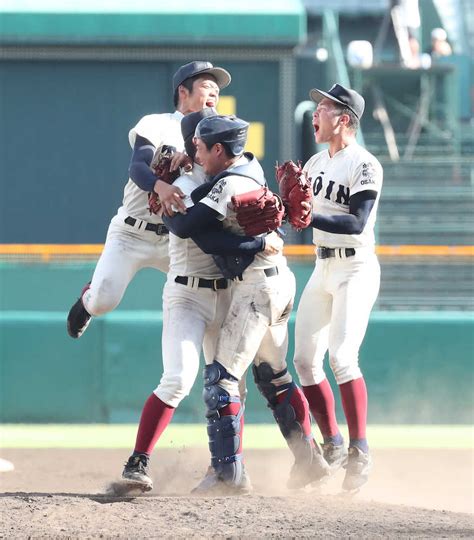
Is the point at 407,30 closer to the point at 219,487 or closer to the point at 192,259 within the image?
the point at 192,259

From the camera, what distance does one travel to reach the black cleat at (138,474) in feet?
18.1

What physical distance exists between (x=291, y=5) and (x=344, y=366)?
27.9ft

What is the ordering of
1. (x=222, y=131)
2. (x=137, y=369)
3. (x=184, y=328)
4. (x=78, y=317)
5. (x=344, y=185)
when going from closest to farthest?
1. (x=222, y=131)
2. (x=184, y=328)
3. (x=344, y=185)
4. (x=78, y=317)
5. (x=137, y=369)

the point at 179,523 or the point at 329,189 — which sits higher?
the point at 329,189

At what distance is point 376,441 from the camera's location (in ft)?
26.9

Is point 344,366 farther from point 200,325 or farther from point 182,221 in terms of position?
point 182,221

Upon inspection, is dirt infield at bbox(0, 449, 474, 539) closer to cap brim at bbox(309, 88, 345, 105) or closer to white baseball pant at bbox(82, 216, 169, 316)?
white baseball pant at bbox(82, 216, 169, 316)

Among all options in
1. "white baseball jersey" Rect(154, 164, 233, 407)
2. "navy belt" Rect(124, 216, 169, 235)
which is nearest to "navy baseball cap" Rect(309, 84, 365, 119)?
"white baseball jersey" Rect(154, 164, 233, 407)

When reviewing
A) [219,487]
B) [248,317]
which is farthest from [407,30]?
[219,487]

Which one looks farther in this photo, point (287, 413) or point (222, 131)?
point (287, 413)

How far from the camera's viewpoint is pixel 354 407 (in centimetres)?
608

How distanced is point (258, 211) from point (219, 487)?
138cm

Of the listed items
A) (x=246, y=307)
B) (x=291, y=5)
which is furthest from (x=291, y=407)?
(x=291, y=5)

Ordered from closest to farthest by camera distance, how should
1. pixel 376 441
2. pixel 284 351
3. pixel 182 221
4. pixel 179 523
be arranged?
pixel 179 523
pixel 182 221
pixel 284 351
pixel 376 441
